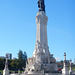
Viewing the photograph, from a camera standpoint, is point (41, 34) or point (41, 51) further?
point (41, 34)

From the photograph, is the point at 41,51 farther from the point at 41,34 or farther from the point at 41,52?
the point at 41,34

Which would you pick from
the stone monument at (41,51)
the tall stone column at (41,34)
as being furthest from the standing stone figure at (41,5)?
the tall stone column at (41,34)

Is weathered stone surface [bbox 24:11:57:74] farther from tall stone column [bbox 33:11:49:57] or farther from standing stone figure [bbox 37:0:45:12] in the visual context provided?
standing stone figure [bbox 37:0:45:12]

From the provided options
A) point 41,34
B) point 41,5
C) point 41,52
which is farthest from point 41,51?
point 41,5

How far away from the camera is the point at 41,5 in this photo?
196 feet

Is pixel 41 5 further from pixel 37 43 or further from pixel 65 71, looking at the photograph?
pixel 65 71

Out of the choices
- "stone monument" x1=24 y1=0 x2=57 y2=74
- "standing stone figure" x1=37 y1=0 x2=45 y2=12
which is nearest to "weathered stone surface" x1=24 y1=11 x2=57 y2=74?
"stone monument" x1=24 y1=0 x2=57 y2=74

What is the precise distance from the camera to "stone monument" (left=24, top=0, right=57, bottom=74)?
47.9 metres

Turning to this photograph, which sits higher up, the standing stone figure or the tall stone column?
the standing stone figure

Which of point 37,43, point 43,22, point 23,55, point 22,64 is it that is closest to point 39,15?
point 43,22

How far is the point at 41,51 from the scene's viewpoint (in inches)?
2071

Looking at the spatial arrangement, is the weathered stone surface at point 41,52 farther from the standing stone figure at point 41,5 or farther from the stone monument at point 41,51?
the standing stone figure at point 41,5

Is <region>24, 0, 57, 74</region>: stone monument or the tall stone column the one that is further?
the tall stone column

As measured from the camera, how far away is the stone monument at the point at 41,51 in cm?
4791
